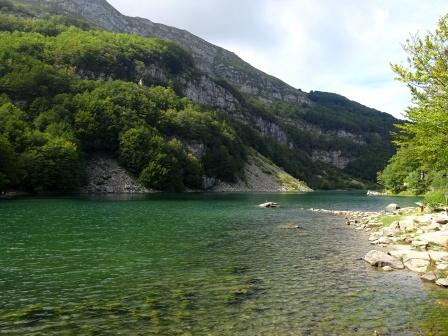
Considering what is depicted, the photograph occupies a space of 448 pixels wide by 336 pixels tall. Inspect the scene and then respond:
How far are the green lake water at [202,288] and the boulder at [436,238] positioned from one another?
513cm

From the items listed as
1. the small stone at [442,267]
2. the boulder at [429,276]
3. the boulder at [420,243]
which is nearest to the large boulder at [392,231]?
the boulder at [420,243]

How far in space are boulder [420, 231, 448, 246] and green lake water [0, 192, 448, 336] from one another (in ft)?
16.8

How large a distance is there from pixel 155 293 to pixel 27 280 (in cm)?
787

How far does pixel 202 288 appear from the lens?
21.6 m

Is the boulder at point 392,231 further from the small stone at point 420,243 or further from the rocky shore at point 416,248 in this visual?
the small stone at point 420,243

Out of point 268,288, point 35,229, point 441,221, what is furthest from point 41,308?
point 441,221

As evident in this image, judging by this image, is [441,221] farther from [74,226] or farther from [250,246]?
[74,226]

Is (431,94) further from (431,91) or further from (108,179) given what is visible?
(108,179)

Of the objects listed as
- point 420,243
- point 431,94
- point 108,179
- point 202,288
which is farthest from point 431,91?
point 108,179

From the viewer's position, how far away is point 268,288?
21.8 meters

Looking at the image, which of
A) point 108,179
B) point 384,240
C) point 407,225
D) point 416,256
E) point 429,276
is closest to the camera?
point 429,276

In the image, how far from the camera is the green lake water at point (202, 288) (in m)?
16.1

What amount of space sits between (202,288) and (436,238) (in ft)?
72.5

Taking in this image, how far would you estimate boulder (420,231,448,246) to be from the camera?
32147 millimetres
